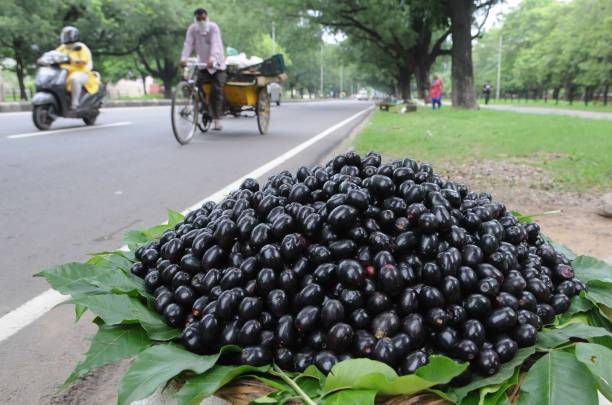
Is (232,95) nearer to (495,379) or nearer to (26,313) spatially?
(26,313)

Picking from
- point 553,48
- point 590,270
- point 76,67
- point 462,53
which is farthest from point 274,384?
point 553,48

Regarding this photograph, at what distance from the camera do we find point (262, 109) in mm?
10555

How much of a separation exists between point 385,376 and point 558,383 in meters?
0.41

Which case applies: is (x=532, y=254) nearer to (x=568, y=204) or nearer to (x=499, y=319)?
(x=499, y=319)

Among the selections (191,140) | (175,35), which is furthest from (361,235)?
(175,35)

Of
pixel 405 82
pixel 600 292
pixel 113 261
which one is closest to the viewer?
pixel 600 292

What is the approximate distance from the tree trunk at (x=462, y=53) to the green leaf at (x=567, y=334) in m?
20.3

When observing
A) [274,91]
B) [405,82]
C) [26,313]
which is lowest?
[26,313]

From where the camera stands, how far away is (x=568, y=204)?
468 centimetres

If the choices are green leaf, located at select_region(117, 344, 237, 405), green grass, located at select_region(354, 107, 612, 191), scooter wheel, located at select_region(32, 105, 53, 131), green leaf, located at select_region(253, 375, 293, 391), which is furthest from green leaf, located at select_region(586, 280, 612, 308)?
scooter wheel, located at select_region(32, 105, 53, 131)

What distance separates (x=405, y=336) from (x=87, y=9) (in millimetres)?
33423

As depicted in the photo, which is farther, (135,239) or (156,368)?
(135,239)

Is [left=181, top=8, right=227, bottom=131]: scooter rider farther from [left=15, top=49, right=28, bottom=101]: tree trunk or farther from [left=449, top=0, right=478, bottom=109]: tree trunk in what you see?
[left=15, top=49, right=28, bottom=101]: tree trunk

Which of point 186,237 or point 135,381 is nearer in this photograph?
point 135,381
